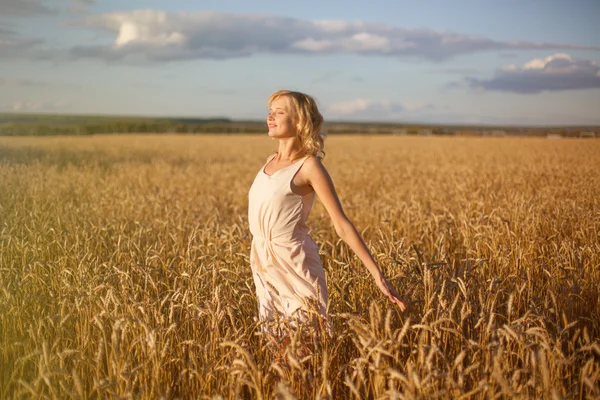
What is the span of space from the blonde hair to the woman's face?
0.02m

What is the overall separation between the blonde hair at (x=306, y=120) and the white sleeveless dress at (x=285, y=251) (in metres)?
0.10

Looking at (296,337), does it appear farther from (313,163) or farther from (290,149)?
(290,149)

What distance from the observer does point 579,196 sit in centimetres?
873

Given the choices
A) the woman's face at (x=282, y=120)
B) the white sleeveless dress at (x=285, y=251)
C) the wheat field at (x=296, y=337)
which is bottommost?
the wheat field at (x=296, y=337)

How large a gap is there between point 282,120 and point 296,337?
1270 millimetres

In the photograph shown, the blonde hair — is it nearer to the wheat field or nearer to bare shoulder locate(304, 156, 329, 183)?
bare shoulder locate(304, 156, 329, 183)

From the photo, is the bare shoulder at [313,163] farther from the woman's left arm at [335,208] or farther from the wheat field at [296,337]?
the wheat field at [296,337]

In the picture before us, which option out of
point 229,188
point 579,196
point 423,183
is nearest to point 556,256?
point 579,196

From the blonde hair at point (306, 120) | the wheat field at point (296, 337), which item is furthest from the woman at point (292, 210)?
the wheat field at point (296, 337)

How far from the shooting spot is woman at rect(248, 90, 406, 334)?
119 inches

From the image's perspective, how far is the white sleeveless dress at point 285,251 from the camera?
10.1ft

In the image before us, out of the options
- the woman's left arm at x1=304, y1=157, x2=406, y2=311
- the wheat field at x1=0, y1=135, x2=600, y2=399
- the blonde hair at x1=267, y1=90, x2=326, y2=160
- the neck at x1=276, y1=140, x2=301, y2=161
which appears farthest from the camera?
the neck at x1=276, y1=140, x2=301, y2=161

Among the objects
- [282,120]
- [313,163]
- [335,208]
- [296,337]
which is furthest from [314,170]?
[296,337]

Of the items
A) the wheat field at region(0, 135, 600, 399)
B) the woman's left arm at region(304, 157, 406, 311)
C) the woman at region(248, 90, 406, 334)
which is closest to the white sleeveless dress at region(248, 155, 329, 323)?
the woman at region(248, 90, 406, 334)
